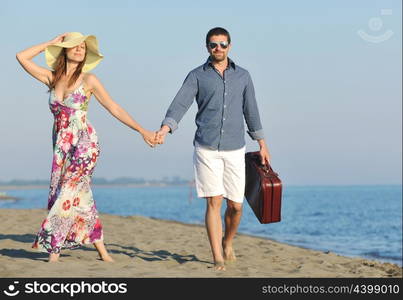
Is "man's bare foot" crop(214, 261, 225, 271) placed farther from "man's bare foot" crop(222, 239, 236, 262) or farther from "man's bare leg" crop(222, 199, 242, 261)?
"man's bare foot" crop(222, 239, 236, 262)

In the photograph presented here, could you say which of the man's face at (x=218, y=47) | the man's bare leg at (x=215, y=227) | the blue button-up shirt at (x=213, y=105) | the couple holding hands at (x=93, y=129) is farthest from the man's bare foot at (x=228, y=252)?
the man's face at (x=218, y=47)

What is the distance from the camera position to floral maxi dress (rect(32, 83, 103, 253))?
5973mm

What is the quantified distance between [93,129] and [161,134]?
69 cm

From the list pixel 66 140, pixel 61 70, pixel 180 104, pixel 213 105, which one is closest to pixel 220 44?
pixel 213 105

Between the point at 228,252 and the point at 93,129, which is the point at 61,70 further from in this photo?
the point at 228,252

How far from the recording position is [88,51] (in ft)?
20.2

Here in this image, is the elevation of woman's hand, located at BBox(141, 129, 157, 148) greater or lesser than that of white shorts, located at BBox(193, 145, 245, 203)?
greater

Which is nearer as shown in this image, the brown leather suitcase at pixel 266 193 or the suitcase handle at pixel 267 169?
the brown leather suitcase at pixel 266 193

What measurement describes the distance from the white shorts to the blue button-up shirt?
80 millimetres

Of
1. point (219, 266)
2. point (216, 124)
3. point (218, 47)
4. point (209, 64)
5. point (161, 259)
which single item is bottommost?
point (161, 259)

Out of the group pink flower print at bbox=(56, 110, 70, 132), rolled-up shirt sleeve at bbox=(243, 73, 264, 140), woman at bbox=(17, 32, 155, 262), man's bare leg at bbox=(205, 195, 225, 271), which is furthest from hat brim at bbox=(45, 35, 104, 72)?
man's bare leg at bbox=(205, 195, 225, 271)

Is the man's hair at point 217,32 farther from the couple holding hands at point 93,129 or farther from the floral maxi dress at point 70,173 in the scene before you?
the floral maxi dress at point 70,173

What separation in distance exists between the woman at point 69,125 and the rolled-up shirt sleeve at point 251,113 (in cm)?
113

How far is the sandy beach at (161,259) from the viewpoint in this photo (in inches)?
231
